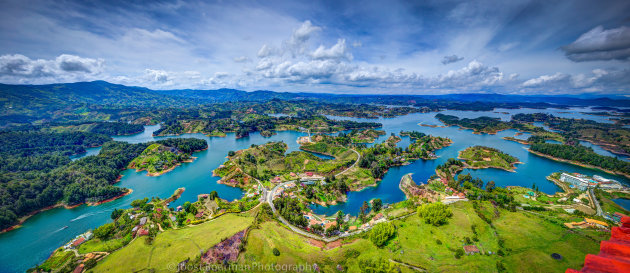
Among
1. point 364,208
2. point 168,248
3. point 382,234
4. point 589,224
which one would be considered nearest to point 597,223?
point 589,224

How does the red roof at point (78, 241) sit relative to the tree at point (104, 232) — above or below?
below

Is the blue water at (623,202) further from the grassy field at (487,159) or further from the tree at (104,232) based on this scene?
the tree at (104,232)

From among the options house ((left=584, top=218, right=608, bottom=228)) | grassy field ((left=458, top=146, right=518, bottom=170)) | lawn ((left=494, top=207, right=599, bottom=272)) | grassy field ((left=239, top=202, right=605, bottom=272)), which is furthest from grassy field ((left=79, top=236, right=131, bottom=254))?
grassy field ((left=458, top=146, right=518, bottom=170))

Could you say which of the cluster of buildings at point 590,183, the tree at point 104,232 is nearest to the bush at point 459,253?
the cluster of buildings at point 590,183

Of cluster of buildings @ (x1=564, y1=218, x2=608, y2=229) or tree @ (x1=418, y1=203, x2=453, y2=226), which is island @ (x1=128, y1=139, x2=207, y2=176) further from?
cluster of buildings @ (x1=564, y1=218, x2=608, y2=229)

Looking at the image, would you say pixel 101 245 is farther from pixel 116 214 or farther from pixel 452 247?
pixel 452 247
